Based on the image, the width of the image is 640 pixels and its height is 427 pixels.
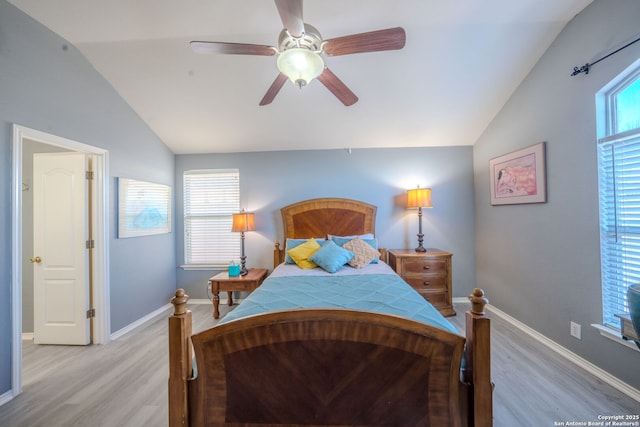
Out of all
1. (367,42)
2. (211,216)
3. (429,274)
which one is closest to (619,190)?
(429,274)

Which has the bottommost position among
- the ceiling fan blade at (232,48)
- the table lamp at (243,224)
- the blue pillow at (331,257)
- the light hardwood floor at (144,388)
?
the light hardwood floor at (144,388)

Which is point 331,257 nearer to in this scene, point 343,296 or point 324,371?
point 343,296

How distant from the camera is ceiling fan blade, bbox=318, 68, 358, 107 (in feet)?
5.89

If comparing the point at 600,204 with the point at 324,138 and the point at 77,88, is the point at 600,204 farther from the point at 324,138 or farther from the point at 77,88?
the point at 77,88

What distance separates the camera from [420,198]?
3.43 meters

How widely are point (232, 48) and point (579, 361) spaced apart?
3.77 m

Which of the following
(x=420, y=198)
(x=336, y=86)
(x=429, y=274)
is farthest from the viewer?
(x=420, y=198)

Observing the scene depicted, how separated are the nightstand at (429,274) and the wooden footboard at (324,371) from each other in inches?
83.0

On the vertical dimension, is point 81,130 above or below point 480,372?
above

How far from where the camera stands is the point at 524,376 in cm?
203

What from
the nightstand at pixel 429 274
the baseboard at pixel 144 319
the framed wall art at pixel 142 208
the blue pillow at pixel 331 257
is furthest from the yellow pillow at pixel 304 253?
the framed wall art at pixel 142 208

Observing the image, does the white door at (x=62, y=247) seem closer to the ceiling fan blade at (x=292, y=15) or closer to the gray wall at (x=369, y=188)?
the gray wall at (x=369, y=188)

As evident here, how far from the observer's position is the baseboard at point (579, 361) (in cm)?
181

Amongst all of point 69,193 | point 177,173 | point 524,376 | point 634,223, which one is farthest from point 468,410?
point 177,173
